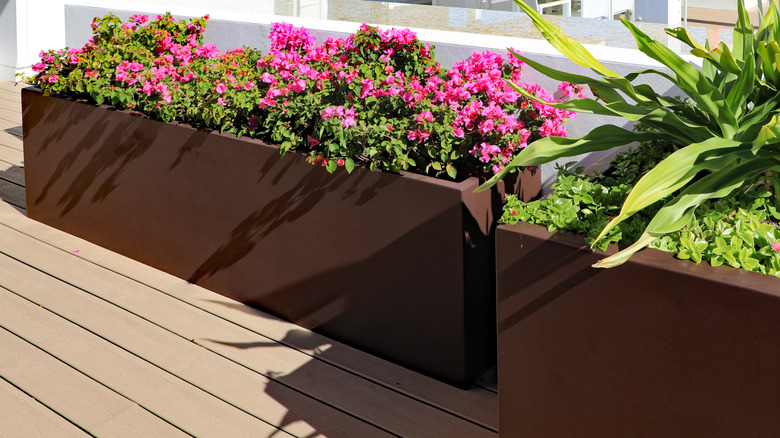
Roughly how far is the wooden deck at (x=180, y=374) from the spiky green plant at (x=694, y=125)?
32.3 inches

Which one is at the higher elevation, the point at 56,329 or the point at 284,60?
the point at 284,60

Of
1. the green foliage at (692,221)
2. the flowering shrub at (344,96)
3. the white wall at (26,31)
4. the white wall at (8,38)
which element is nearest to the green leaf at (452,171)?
the flowering shrub at (344,96)

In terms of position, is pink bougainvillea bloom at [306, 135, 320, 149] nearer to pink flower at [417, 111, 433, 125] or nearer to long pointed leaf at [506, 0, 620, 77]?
pink flower at [417, 111, 433, 125]

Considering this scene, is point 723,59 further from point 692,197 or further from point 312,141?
point 312,141

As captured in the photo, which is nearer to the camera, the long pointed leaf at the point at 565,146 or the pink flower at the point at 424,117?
the long pointed leaf at the point at 565,146

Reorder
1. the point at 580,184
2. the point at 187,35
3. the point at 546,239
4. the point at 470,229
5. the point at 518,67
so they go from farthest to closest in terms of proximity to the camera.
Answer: the point at 187,35 < the point at 518,67 < the point at 470,229 < the point at 580,184 < the point at 546,239

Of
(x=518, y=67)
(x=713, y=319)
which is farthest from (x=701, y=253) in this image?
(x=518, y=67)

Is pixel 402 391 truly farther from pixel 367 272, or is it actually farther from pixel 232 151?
pixel 232 151

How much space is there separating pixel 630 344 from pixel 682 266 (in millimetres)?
195

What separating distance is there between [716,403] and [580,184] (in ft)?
2.00

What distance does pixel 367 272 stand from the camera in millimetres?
2414

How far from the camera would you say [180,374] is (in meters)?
2.39

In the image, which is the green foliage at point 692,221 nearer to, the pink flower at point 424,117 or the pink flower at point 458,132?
the pink flower at point 458,132

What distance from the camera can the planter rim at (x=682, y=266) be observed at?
145 centimetres
